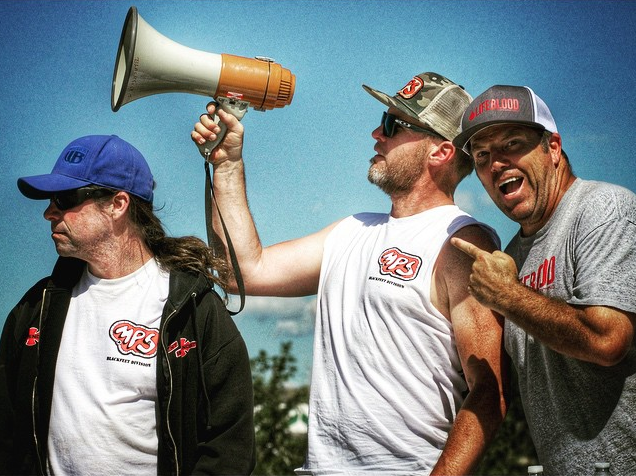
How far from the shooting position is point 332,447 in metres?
3.48

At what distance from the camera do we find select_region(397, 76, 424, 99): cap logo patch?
13.2ft

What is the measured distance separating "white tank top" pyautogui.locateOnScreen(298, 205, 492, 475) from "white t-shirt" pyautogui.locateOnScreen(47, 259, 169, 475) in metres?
0.75

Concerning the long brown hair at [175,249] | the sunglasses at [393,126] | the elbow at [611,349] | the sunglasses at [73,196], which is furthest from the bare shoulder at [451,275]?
the sunglasses at [73,196]

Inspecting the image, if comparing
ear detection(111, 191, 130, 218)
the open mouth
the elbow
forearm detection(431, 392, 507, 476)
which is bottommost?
forearm detection(431, 392, 507, 476)

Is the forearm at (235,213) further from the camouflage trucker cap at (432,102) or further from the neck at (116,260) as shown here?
the camouflage trucker cap at (432,102)

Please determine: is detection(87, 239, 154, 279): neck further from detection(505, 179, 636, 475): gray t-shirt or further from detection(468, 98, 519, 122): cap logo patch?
detection(505, 179, 636, 475): gray t-shirt

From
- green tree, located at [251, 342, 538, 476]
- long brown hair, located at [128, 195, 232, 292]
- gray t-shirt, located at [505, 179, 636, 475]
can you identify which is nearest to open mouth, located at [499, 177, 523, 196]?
gray t-shirt, located at [505, 179, 636, 475]

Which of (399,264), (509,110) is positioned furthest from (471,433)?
(509,110)

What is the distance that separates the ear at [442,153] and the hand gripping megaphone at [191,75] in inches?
30.4

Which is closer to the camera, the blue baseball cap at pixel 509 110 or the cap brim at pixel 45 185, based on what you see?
the blue baseball cap at pixel 509 110

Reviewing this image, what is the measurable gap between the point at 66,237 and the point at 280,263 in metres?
1.07

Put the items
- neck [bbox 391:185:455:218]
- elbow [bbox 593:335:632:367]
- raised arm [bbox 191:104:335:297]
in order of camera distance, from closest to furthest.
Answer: elbow [bbox 593:335:632:367]
neck [bbox 391:185:455:218]
raised arm [bbox 191:104:335:297]

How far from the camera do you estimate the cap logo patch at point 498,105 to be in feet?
11.0

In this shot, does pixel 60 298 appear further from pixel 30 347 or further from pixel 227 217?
pixel 227 217
